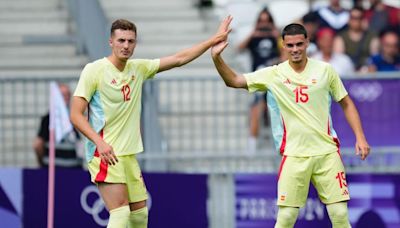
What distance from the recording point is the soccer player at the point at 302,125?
13.4 meters

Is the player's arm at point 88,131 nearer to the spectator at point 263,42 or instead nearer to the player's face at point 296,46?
the player's face at point 296,46

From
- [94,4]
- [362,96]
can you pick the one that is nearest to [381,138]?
[362,96]

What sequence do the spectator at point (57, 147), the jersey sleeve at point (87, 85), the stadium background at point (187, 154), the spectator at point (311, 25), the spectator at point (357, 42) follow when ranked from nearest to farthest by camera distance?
the jersey sleeve at point (87, 85)
the stadium background at point (187, 154)
the spectator at point (57, 147)
the spectator at point (311, 25)
the spectator at point (357, 42)

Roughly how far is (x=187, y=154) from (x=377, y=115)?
243cm

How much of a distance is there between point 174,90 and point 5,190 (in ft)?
8.42

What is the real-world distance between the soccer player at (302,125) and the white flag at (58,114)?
3.55m

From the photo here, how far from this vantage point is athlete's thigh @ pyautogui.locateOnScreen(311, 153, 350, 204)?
44.1 feet

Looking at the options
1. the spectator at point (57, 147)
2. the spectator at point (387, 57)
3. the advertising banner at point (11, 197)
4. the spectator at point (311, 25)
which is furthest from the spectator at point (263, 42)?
the advertising banner at point (11, 197)

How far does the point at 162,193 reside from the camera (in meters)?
16.8

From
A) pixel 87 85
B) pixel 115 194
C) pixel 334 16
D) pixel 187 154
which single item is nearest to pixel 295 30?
pixel 87 85

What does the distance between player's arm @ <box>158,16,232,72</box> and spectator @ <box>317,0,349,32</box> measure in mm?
6551

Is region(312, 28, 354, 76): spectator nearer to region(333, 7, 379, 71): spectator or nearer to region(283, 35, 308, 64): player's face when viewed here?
region(333, 7, 379, 71): spectator

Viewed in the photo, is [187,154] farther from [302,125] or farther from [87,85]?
[87,85]

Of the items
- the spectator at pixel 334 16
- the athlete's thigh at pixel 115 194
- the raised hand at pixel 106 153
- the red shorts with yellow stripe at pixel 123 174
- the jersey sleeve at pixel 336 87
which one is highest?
the spectator at pixel 334 16
